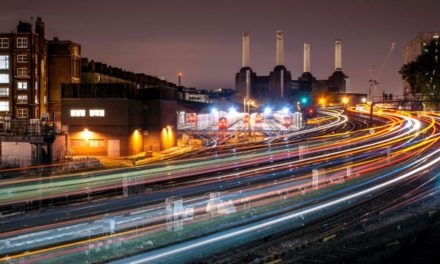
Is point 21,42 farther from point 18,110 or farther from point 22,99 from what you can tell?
point 18,110

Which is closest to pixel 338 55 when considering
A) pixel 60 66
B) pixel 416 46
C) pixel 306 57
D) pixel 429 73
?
pixel 306 57

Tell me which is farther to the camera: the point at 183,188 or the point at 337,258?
the point at 183,188

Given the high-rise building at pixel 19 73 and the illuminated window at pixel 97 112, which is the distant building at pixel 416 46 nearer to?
the high-rise building at pixel 19 73

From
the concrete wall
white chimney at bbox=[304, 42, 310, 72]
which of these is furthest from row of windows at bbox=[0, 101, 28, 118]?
white chimney at bbox=[304, 42, 310, 72]

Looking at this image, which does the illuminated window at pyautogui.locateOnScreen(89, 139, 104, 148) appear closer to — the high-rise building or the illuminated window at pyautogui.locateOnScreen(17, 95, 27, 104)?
the high-rise building

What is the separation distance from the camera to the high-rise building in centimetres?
5578

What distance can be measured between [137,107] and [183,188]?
24.5 metres

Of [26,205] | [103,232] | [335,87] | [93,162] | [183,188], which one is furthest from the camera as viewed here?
[335,87]

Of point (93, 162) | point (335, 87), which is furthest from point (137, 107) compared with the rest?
point (335, 87)

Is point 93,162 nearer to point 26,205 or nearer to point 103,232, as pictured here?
point 26,205

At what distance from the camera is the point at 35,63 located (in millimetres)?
56000

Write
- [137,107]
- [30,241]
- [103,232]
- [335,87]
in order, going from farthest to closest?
[335,87] < [137,107] < [103,232] < [30,241]

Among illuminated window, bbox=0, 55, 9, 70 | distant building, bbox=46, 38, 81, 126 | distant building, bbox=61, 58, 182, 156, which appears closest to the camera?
distant building, bbox=61, 58, 182, 156

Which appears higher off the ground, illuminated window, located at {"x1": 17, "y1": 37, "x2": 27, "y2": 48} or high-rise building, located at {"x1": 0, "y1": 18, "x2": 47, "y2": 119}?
illuminated window, located at {"x1": 17, "y1": 37, "x2": 27, "y2": 48}
